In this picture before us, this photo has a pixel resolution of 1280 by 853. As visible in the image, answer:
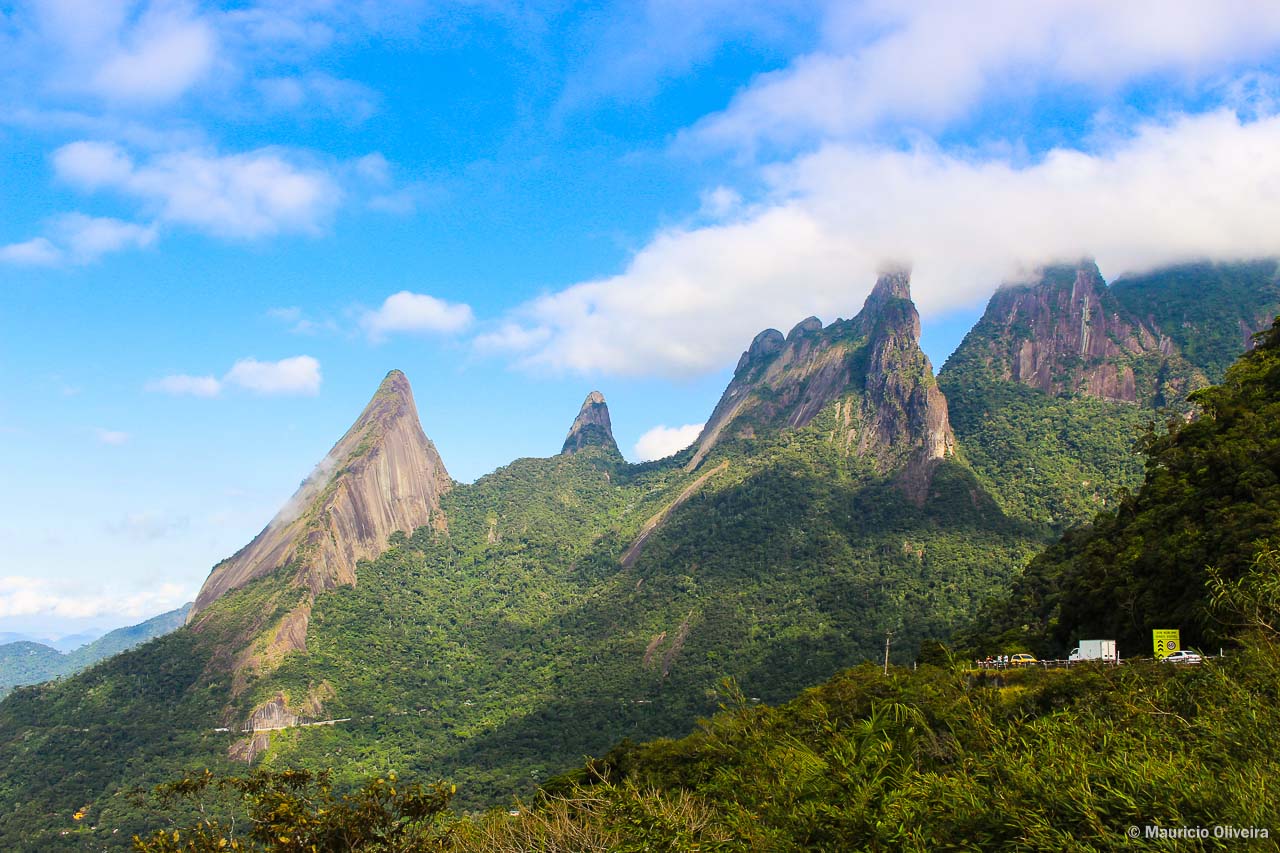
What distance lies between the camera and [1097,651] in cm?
3381

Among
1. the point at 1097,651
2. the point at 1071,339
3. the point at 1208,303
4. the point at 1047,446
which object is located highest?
the point at 1208,303

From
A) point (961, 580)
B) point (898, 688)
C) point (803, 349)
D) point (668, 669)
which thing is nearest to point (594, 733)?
point (668, 669)

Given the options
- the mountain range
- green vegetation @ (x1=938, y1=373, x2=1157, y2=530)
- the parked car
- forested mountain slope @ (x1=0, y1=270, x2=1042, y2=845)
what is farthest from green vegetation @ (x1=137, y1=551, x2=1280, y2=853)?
green vegetation @ (x1=938, y1=373, x2=1157, y2=530)

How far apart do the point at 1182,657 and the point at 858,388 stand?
108501mm

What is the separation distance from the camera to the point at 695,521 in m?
128

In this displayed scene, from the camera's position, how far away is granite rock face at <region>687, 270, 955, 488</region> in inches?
4668

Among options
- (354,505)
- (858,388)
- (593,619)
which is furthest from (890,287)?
(354,505)

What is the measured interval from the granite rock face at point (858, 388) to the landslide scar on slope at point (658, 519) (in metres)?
12.9

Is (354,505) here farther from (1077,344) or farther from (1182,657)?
(1182,657)

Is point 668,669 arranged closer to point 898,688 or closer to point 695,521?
point 695,521

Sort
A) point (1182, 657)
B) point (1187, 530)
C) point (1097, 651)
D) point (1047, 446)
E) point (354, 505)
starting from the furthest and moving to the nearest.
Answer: point (354, 505)
point (1047, 446)
point (1187, 530)
point (1097, 651)
point (1182, 657)

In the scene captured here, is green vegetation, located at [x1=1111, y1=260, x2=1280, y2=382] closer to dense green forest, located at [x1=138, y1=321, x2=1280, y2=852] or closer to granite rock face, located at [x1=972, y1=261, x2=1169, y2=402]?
granite rock face, located at [x1=972, y1=261, x2=1169, y2=402]

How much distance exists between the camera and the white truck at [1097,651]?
3291 centimetres

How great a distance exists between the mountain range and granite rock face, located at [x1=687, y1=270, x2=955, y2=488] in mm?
468
